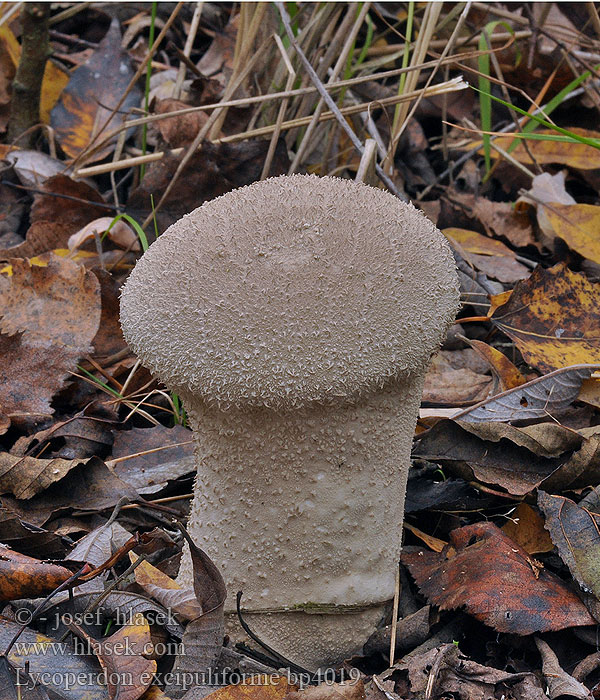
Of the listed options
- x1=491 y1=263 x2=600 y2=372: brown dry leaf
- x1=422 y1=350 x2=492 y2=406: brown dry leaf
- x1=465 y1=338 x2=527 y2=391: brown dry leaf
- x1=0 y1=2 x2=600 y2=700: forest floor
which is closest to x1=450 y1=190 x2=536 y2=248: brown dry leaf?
x1=0 y1=2 x2=600 y2=700: forest floor

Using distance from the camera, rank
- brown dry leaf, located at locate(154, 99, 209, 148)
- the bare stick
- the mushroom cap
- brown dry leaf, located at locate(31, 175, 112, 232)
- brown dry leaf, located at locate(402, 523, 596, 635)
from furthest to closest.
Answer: brown dry leaf, located at locate(154, 99, 209, 148), brown dry leaf, located at locate(31, 175, 112, 232), the bare stick, brown dry leaf, located at locate(402, 523, 596, 635), the mushroom cap

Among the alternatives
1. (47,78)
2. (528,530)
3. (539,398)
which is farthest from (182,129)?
(528,530)

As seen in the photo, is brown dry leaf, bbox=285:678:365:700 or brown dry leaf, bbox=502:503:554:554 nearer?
brown dry leaf, bbox=285:678:365:700

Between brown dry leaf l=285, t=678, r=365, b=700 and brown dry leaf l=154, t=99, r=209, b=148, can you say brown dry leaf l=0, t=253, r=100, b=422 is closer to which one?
brown dry leaf l=154, t=99, r=209, b=148

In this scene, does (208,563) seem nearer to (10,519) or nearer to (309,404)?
(309,404)

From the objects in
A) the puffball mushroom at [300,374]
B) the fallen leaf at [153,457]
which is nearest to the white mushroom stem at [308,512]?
the puffball mushroom at [300,374]

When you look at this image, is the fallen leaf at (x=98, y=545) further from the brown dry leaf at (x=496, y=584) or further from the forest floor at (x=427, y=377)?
the brown dry leaf at (x=496, y=584)
